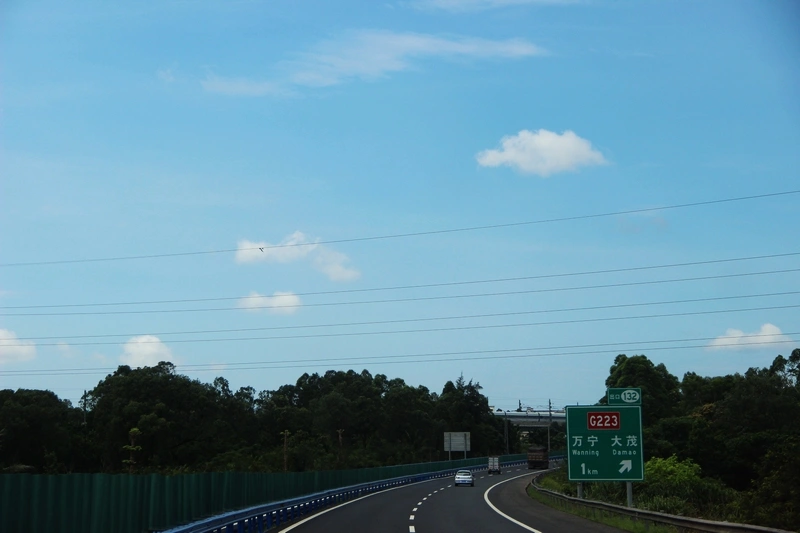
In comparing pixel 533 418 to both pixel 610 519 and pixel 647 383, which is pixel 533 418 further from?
pixel 610 519

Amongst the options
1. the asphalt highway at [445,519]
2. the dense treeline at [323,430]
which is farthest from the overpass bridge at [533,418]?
the asphalt highway at [445,519]

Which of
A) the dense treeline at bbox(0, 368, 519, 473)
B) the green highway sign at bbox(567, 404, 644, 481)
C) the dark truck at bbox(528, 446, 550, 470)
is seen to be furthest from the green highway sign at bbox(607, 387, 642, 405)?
the dark truck at bbox(528, 446, 550, 470)

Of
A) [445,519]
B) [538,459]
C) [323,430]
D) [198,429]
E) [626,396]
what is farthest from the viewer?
[323,430]

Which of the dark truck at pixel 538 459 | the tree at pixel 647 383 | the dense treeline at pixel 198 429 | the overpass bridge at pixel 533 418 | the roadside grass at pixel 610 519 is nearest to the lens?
the roadside grass at pixel 610 519

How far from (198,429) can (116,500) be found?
78089 mm

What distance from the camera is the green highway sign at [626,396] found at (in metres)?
33.6

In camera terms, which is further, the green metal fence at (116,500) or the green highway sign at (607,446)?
the green highway sign at (607,446)

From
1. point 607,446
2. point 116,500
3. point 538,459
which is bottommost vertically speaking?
point 538,459

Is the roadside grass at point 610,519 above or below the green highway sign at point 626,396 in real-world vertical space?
below

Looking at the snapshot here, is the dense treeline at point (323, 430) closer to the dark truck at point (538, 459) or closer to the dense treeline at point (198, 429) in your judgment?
the dense treeline at point (198, 429)

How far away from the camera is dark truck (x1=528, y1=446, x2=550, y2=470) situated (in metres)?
110

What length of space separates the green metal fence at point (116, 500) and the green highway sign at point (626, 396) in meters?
13.9

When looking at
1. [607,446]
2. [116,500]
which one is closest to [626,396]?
[607,446]

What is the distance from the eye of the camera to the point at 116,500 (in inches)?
642
